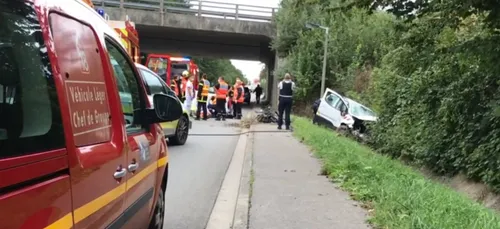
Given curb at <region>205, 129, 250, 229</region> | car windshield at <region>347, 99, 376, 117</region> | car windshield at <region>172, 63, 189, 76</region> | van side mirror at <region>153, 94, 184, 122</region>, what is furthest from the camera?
car windshield at <region>172, 63, 189, 76</region>

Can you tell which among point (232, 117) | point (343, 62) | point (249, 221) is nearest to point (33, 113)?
point (249, 221)

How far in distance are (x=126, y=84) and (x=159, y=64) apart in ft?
77.4

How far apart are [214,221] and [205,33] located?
29229mm

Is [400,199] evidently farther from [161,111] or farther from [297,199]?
[161,111]

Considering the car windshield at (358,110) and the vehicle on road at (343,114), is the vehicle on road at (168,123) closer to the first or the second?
the vehicle on road at (343,114)

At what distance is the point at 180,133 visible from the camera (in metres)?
11.2

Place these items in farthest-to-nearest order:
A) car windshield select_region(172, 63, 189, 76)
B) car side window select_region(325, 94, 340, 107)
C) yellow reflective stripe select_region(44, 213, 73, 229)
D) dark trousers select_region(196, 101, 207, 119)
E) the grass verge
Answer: car windshield select_region(172, 63, 189, 76)
dark trousers select_region(196, 101, 207, 119)
car side window select_region(325, 94, 340, 107)
the grass verge
yellow reflective stripe select_region(44, 213, 73, 229)

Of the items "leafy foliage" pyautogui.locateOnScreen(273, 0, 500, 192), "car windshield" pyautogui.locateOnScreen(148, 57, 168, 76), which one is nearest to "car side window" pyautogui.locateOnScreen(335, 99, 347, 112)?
"leafy foliage" pyautogui.locateOnScreen(273, 0, 500, 192)

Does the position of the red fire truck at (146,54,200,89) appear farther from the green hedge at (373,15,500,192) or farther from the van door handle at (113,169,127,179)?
the van door handle at (113,169,127,179)

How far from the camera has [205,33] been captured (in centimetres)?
3388

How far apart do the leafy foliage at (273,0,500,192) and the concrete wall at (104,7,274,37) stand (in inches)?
676

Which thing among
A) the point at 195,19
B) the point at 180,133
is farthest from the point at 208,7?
the point at 180,133

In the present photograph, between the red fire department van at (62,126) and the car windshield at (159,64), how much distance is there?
77.0ft

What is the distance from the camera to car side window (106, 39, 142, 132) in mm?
3354
